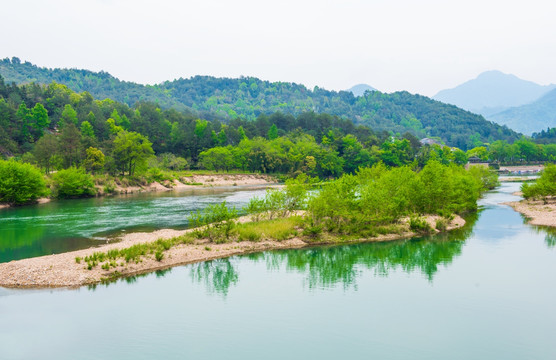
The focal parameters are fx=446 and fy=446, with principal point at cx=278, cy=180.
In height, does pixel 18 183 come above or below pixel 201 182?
above

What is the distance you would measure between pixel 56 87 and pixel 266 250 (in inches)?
5859

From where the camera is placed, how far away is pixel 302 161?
126 metres

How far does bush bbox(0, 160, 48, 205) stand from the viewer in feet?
183

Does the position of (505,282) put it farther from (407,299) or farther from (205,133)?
(205,133)

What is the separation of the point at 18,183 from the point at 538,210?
63500mm

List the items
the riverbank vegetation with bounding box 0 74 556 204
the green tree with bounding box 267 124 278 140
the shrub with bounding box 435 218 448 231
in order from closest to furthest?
the shrub with bounding box 435 218 448 231
the riverbank vegetation with bounding box 0 74 556 204
the green tree with bounding box 267 124 278 140

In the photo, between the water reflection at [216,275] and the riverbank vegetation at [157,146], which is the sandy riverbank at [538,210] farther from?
the water reflection at [216,275]

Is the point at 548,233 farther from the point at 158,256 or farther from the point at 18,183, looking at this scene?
the point at 18,183

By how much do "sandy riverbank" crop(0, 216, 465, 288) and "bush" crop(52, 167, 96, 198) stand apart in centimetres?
3890

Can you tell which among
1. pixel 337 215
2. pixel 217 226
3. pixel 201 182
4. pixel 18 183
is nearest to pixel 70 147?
pixel 18 183

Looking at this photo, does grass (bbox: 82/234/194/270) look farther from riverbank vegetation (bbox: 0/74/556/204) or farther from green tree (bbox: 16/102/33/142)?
green tree (bbox: 16/102/33/142)

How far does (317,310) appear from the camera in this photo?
69.9 feet

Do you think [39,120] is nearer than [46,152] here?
No

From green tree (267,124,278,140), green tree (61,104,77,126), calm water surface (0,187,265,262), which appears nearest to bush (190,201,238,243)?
calm water surface (0,187,265,262)
